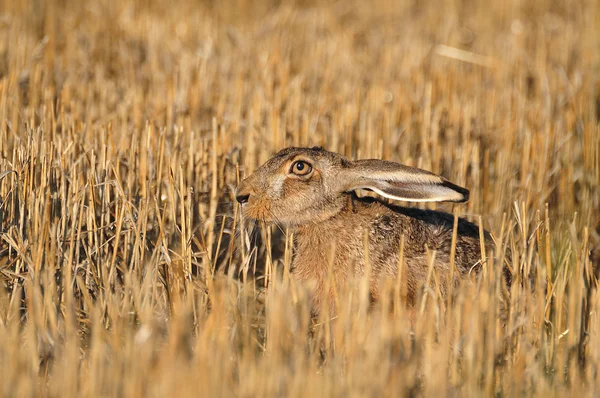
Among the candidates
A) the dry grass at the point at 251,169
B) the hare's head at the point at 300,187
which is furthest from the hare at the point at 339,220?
the dry grass at the point at 251,169

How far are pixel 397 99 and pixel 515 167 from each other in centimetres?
129

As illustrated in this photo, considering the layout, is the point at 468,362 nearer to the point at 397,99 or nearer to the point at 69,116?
the point at 69,116

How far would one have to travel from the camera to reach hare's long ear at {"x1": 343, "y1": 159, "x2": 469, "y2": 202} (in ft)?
13.1

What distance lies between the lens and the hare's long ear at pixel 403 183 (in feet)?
13.1

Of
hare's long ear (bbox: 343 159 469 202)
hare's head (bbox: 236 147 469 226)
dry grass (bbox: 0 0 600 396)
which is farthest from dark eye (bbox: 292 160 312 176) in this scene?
dry grass (bbox: 0 0 600 396)

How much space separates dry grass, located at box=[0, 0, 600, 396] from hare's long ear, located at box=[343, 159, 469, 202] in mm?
352

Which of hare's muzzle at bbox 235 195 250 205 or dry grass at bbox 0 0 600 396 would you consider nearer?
dry grass at bbox 0 0 600 396

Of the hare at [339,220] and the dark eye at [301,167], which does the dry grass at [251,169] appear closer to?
the hare at [339,220]

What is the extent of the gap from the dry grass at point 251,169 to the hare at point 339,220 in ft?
0.63

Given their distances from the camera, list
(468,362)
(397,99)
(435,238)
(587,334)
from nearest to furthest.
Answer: (468,362) → (587,334) → (435,238) → (397,99)

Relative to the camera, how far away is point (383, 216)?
174 inches

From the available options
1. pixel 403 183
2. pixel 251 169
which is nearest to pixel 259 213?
pixel 403 183

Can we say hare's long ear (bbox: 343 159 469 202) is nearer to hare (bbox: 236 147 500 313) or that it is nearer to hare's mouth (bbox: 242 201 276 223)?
hare (bbox: 236 147 500 313)

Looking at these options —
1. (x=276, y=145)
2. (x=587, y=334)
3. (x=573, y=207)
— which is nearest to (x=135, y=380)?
(x=587, y=334)
